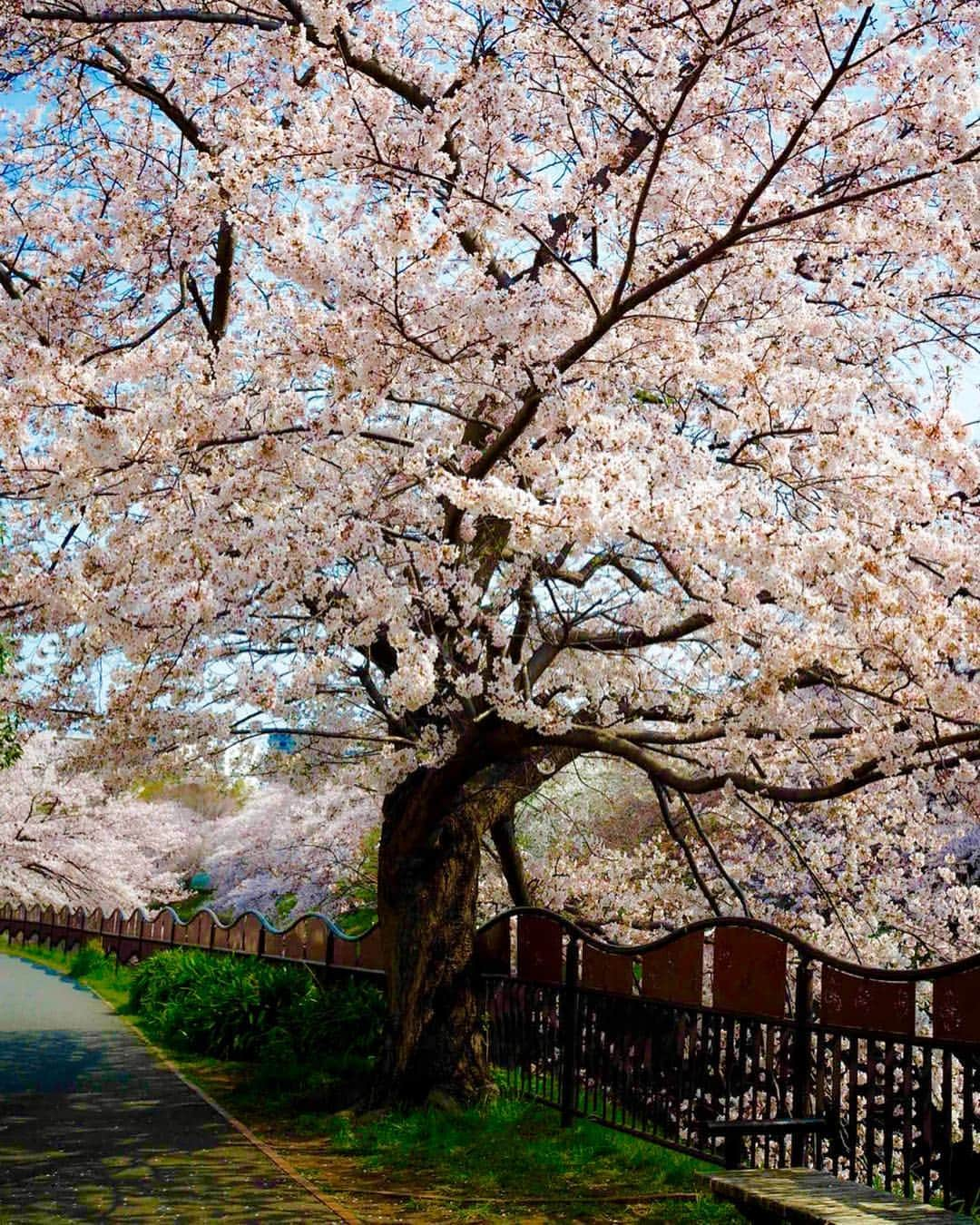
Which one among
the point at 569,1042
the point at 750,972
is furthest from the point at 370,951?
the point at 750,972

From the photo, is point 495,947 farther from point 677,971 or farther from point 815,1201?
point 815,1201

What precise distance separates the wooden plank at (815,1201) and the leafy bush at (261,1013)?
6697mm

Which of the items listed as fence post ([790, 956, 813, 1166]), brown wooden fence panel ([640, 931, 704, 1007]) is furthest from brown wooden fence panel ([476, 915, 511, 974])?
fence post ([790, 956, 813, 1166])

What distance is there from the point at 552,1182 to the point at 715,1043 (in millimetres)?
1300

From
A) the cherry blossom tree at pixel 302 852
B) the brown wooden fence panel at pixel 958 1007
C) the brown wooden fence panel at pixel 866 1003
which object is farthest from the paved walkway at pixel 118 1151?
the cherry blossom tree at pixel 302 852

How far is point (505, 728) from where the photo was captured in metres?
8.95

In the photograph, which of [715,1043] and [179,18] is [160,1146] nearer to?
[715,1043]

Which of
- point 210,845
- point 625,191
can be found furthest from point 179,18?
point 210,845

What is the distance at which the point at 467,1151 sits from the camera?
26.7ft

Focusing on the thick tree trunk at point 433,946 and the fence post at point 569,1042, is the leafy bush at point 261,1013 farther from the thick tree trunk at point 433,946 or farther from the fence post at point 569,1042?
the fence post at point 569,1042

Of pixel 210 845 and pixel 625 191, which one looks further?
pixel 210 845

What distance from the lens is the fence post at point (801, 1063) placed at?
6.32 m

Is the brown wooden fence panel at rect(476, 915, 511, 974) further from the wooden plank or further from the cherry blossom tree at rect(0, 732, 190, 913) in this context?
the cherry blossom tree at rect(0, 732, 190, 913)

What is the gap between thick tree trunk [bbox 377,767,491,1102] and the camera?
31.3ft
